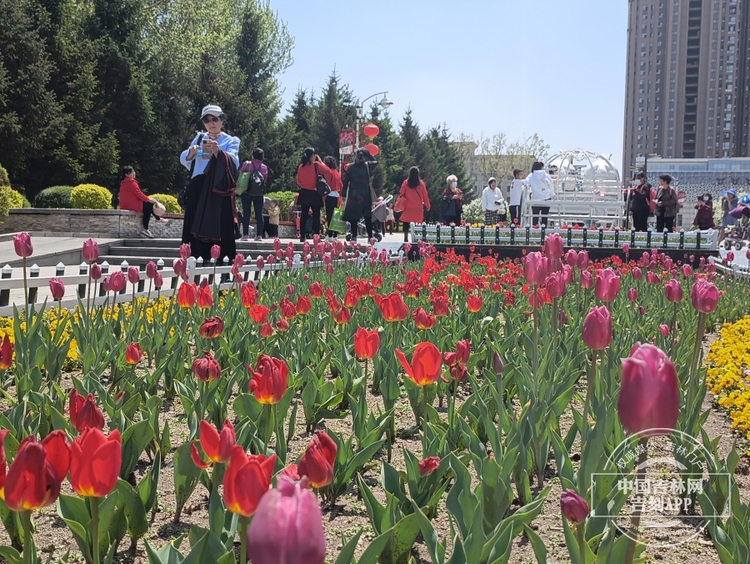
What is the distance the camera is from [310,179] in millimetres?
16156

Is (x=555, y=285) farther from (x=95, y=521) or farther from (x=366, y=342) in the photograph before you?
(x=95, y=521)

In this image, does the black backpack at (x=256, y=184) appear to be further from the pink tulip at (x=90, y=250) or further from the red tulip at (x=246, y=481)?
the red tulip at (x=246, y=481)

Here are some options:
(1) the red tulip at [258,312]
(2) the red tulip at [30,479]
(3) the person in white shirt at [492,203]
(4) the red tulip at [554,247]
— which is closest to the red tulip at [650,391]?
(2) the red tulip at [30,479]

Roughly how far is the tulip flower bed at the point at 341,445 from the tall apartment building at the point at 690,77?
Result: 124878mm

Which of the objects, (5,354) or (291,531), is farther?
(5,354)

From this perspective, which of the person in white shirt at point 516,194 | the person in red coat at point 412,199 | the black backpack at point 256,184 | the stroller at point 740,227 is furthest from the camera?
the stroller at point 740,227

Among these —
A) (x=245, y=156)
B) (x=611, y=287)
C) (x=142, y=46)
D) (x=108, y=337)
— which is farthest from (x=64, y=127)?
(x=611, y=287)

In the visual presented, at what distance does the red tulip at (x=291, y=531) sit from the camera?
842mm

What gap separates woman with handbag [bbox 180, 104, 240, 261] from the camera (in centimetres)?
877

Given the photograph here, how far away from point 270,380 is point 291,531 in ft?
4.83

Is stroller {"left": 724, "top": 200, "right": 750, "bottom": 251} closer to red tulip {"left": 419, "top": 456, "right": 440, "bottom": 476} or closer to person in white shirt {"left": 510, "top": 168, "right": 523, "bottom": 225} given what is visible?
person in white shirt {"left": 510, "top": 168, "right": 523, "bottom": 225}

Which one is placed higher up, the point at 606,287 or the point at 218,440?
the point at 606,287

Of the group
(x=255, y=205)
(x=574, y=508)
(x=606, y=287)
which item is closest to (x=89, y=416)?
(x=574, y=508)

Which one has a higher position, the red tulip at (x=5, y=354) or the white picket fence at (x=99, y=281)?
the red tulip at (x=5, y=354)
